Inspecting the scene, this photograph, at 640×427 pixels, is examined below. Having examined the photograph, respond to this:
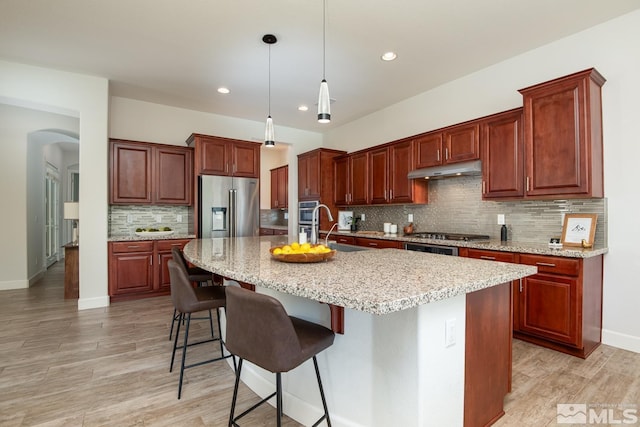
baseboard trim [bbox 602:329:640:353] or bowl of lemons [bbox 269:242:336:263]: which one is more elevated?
bowl of lemons [bbox 269:242:336:263]

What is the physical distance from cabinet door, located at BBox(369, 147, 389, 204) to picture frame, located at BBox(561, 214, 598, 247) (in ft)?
7.26

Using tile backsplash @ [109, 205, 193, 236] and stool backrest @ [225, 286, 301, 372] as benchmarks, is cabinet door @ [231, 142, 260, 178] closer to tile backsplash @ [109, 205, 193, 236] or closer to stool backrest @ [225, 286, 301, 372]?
tile backsplash @ [109, 205, 193, 236]

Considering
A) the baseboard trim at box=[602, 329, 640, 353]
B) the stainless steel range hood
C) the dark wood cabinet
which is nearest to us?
the baseboard trim at box=[602, 329, 640, 353]

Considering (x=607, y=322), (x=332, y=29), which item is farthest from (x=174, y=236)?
(x=607, y=322)

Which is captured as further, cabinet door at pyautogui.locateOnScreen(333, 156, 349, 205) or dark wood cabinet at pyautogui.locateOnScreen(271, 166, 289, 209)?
dark wood cabinet at pyautogui.locateOnScreen(271, 166, 289, 209)

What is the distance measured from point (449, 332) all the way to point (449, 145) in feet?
9.66

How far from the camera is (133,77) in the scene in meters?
3.94

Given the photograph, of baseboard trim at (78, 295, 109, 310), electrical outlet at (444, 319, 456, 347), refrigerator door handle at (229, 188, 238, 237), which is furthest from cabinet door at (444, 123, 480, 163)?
baseboard trim at (78, 295, 109, 310)

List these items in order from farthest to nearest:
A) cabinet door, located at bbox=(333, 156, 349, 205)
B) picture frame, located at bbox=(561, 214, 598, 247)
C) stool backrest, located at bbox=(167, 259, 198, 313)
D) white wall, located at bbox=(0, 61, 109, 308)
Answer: cabinet door, located at bbox=(333, 156, 349, 205) → white wall, located at bbox=(0, 61, 109, 308) → picture frame, located at bbox=(561, 214, 598, 247) → stool backrest, located at bbox=(167, 259, 198, 313)

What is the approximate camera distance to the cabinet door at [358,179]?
510cm

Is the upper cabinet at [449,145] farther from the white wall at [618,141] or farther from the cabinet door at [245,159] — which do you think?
the cabinet door at [245,159]

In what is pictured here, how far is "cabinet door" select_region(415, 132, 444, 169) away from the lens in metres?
3.95

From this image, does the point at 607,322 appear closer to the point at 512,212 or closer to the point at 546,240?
the point at 546,240

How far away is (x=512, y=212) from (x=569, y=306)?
4.06 ft
